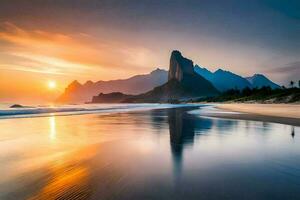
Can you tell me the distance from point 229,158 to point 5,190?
7.66 metres

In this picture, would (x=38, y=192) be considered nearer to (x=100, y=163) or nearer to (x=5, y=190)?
(x=5, y=190)

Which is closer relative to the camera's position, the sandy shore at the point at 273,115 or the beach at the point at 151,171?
the beach at the point at 151,171

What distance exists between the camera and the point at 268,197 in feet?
16.6

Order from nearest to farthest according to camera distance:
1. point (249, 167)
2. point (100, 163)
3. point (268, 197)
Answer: point (268, 197) → point (249, 167) → point (100, 163)

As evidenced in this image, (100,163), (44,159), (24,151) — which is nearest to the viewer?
(100,163)

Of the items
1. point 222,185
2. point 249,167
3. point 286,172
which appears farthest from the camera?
point 249,167

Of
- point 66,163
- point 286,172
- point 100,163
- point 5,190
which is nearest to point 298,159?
point 286,172

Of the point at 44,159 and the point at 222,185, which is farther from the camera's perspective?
the point at 44,159

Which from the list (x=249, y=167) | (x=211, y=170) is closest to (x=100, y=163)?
(x=211, y=170)

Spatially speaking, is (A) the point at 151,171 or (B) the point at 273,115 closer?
(A) the point at 151,171

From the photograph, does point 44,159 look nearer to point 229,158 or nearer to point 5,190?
point 5,190

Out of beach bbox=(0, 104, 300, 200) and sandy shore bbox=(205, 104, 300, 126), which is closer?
beach bbox=(0, 104, 300, 200)

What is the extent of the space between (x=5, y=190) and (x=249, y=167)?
7.42 m

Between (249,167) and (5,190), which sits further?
(249,167)
